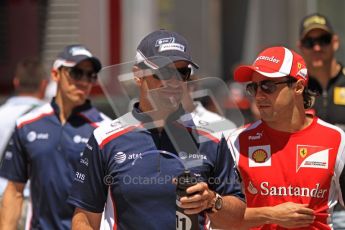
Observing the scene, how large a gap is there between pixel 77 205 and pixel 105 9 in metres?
7.68

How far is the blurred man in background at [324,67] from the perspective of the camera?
659 cm

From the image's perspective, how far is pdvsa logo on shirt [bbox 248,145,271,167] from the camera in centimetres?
474

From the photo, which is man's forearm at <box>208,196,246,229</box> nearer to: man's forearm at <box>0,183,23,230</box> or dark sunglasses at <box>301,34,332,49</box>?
man's forearm at <box>0,183,23,230</box>

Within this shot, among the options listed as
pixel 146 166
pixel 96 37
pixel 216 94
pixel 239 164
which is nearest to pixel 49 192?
pixel 216 94

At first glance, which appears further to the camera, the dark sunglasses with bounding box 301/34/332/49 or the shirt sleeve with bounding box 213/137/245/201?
the dark sunglasses with bounding box 301/34/332/49

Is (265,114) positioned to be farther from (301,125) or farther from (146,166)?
(146,166)

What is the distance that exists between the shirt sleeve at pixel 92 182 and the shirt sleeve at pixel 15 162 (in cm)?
164

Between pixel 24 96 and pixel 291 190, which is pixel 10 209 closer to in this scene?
pixel 291 190

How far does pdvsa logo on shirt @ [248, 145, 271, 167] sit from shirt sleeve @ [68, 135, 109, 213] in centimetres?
86

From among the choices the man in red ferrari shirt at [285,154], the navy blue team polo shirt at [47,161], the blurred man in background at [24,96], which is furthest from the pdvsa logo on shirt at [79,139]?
the man in red ferrari shirt at [285,154]

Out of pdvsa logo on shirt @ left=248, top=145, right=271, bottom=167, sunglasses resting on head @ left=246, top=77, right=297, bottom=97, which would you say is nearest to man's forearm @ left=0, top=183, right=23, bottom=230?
pdvsa logo on shirt @ left=248, top=145, right=271, bottom=167

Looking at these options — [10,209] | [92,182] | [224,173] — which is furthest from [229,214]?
[10,209]

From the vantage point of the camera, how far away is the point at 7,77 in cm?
1240

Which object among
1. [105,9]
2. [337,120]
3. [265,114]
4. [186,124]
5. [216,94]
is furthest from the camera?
[105,9]
